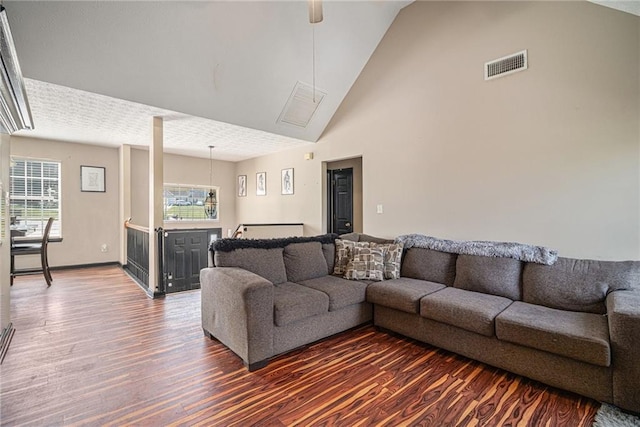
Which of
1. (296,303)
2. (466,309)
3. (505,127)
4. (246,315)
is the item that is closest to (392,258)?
(466,309)

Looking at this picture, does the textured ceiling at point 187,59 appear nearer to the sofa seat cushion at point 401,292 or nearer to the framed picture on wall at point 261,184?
the framed picture on wall at point 261,184

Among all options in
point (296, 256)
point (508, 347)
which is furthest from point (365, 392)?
point (296, 256)

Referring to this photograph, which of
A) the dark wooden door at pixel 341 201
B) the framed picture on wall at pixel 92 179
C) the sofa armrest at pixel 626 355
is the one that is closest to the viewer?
the sofa armrest at pixel 626 355

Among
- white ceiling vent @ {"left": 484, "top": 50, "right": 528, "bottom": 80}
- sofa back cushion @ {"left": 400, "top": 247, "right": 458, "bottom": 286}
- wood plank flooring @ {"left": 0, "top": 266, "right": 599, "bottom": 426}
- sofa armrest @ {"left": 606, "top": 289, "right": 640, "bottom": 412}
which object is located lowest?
wood plank flooring @ {"left": 0, "top": 266, "right": 599, "bottom": 426}

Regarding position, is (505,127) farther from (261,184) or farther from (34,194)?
(34,194)

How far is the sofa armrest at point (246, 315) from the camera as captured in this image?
2.24 m

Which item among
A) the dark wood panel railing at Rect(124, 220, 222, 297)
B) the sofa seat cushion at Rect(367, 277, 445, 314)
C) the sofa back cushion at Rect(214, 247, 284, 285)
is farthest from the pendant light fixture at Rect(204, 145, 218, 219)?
the sofa seat cushion at Rect(367, 277, 445, 314)

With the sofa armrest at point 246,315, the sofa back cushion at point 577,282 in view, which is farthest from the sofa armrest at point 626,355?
the sofa armrest at point 246,315

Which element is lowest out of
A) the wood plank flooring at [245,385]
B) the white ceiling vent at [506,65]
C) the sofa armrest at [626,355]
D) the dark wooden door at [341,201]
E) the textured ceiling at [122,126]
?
the wood plank flooring at [245,385]

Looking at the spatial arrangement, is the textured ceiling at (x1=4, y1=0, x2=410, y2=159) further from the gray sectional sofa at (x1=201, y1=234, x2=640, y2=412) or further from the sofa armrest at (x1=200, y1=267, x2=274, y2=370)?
the sofa armrest at (x1=200, y1=267, x2=274, y2=370)

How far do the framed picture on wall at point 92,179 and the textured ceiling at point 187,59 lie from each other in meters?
0.89

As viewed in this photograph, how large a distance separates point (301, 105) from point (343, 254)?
2652 mm

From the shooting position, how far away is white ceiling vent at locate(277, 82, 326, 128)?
4.58 meters

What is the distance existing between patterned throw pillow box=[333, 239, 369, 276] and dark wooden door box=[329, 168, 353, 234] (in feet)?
6.56
